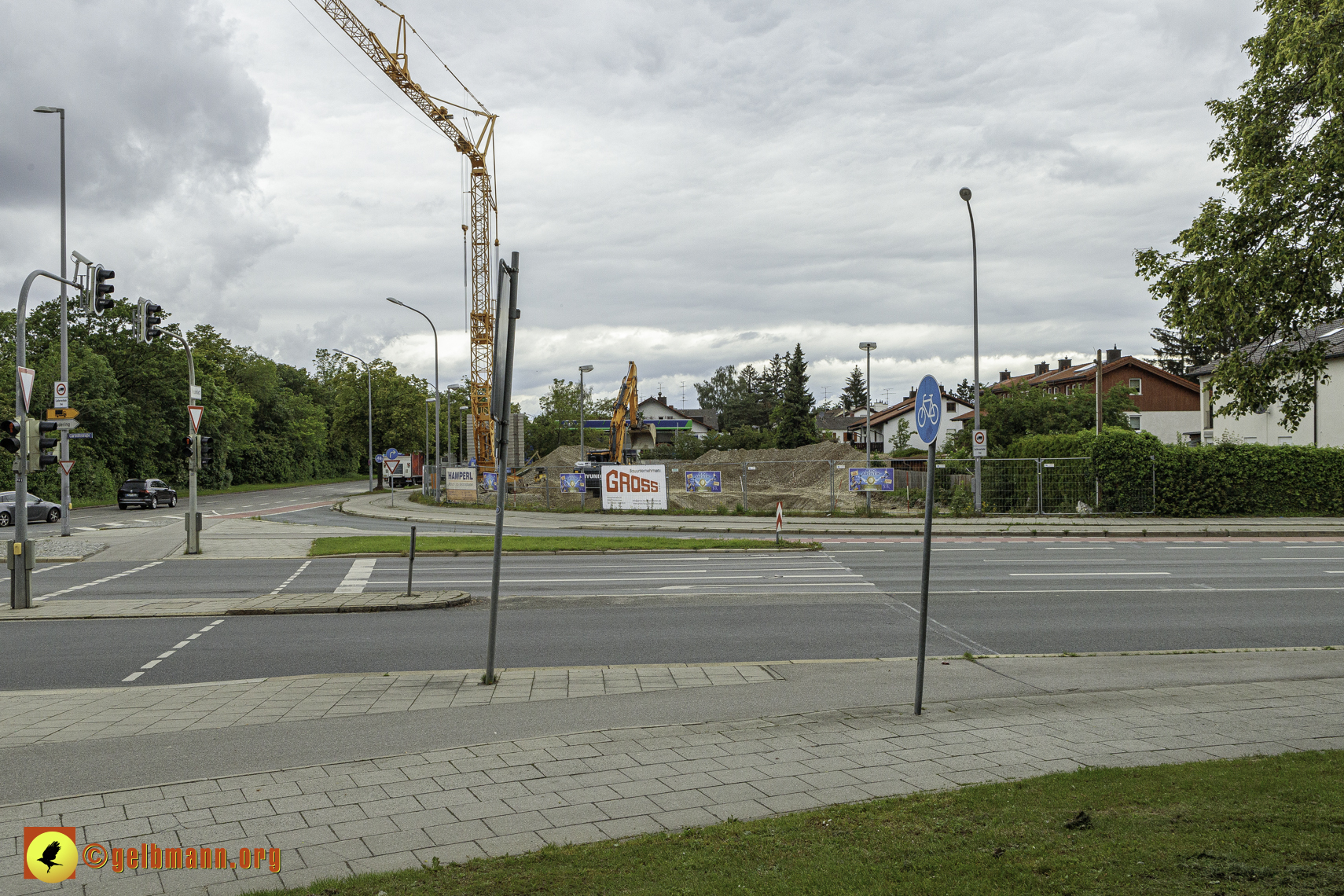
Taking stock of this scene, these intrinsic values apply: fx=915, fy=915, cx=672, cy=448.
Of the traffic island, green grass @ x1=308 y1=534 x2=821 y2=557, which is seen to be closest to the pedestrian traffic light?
the traffic island

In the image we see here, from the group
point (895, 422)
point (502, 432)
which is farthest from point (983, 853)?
point (895, 422)

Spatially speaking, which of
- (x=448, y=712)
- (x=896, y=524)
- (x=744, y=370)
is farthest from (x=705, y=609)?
(x=744, y=370)

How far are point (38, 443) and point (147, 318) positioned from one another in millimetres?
7262

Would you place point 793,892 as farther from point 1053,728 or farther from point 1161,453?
point 1161,453

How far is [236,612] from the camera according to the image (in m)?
13.1

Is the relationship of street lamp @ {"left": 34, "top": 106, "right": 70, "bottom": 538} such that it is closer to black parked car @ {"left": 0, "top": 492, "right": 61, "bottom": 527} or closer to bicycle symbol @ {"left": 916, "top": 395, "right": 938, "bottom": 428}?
black parked car @ {"left": 0, "top": 492, "right": 61, "bottom": 527}

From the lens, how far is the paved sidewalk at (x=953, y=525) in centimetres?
2767

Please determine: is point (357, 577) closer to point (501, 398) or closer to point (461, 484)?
point (501, 398)

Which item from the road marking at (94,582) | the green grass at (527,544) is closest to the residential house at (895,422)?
the green grass at (527,544)

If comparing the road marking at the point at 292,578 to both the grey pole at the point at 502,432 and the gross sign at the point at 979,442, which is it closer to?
the grey pole at the point at 502,432

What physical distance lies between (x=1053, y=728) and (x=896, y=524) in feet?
76.5

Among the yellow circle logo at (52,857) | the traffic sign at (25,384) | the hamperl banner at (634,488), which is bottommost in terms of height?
the yellow circle logo at (52,857)

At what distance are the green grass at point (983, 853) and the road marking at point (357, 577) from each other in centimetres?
1193

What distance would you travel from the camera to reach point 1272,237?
8578mm
